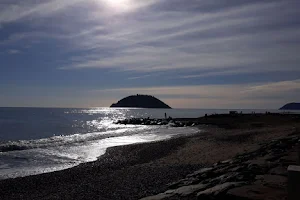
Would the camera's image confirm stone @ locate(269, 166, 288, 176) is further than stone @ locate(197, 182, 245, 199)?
Yes

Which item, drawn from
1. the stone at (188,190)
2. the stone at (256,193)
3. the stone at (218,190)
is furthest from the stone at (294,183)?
the stone at (188,190)

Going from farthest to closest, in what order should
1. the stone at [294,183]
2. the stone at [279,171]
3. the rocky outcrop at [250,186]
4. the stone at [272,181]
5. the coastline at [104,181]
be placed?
1. the coastline at [104,181]
2. the stone at [279,171]
3. the stone at [272,181]
4. the rocky outcrop at [250,186]
5. the stone at [294,183]

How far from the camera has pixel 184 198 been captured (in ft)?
25.8

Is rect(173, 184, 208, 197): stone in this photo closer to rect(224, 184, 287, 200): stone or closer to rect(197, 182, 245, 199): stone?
rect(197, 182, 245, 199): stone

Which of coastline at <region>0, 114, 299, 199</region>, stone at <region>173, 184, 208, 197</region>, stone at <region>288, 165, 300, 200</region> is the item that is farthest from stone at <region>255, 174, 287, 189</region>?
coastline at <region>0, 114, 299, 199</region>

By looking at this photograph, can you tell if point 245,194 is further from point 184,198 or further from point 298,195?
point 184,198

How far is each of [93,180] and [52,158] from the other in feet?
30.1

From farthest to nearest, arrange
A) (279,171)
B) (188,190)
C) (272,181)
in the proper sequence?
(188,190) → (279,171) → (272,181)

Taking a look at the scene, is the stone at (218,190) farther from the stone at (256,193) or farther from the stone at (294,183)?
the stone at (294,183)

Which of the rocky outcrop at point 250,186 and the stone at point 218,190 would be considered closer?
the rocky outcrop at point 250,186

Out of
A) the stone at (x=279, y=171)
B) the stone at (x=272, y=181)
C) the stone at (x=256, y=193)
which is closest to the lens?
the stone at (x=256, y=193)

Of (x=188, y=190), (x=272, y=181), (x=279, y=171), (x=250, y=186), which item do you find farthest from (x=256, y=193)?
(x=188, y=190)

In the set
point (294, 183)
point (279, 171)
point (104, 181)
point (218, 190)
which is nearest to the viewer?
point (294, 183)

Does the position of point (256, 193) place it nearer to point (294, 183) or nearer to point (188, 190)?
point (294, 183)
